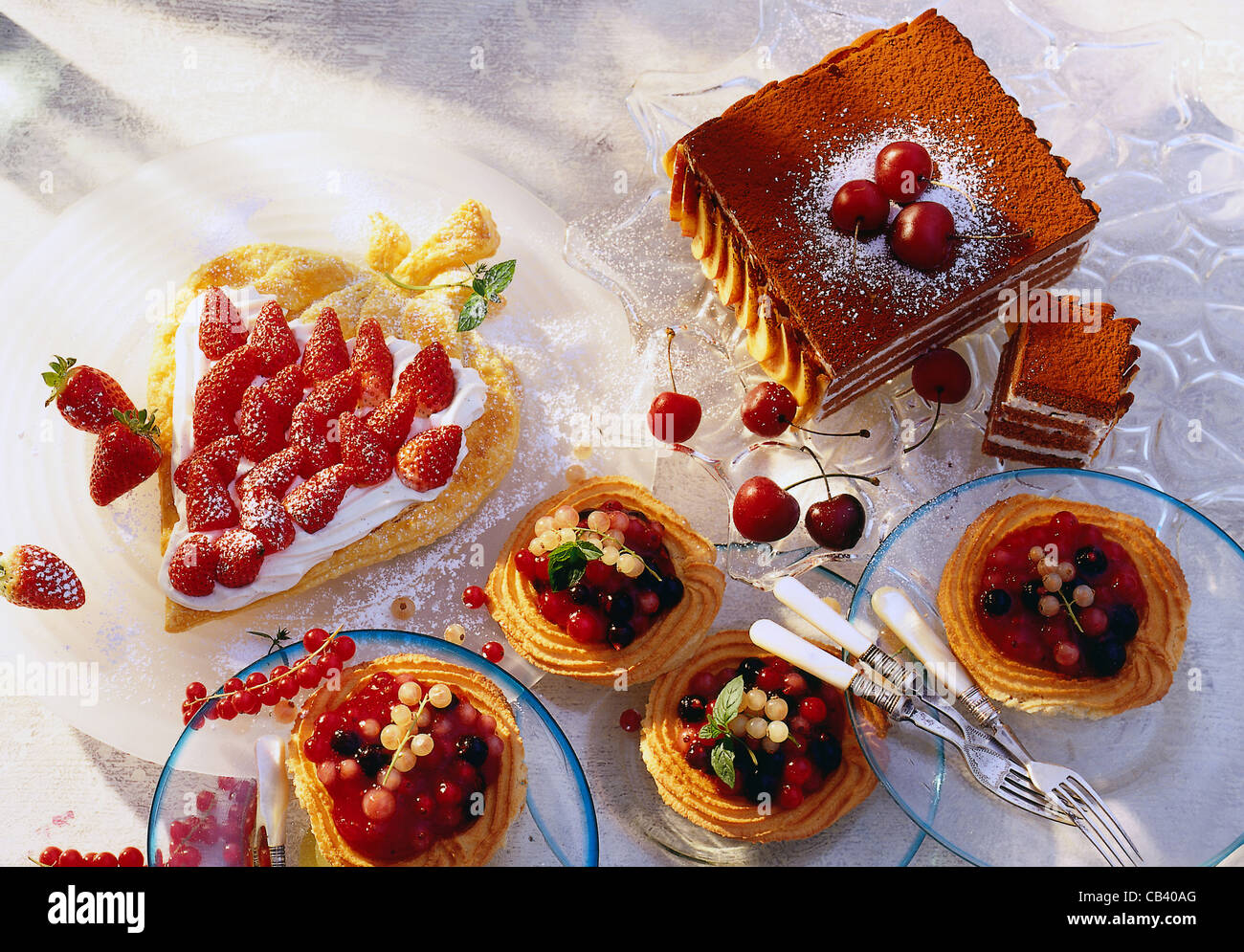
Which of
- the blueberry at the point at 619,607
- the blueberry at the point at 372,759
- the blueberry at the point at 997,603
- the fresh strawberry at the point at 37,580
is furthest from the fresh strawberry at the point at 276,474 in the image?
the blueberry at the point at 997,603

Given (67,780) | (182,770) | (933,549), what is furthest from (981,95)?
(67,780)

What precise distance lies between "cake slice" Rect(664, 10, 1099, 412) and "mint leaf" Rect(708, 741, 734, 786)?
956mm

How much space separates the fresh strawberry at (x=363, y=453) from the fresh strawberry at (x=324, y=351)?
16 centimetres

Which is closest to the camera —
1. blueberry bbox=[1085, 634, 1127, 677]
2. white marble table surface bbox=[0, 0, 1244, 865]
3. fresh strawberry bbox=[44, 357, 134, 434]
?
blueberry bbox=[1085, 634, 1127, 677]

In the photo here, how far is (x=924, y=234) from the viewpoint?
262 centimetres

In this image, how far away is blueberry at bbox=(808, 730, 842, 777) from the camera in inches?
99.7

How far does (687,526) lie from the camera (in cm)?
277

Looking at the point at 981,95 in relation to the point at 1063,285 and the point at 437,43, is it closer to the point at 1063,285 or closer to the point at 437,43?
the point at 1063,285

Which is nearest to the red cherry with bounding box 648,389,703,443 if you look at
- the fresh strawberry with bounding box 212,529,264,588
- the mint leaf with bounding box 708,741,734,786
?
the mint leaf with bounding box 708,741,734,786

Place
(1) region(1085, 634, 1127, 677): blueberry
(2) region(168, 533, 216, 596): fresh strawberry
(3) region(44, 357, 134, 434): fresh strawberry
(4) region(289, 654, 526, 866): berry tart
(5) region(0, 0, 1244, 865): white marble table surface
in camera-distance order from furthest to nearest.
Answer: (5) region(0, 0, 1244, 865): white marble table surface
(3) region(44, 357, 134, 434): fresh strawberry
(2) region(168, 533, 216, 596): fresh strawberry
(1) region(1085, 634, 1127, 677): blueberry
(4) region(289, 654, 526, 866): berry tart

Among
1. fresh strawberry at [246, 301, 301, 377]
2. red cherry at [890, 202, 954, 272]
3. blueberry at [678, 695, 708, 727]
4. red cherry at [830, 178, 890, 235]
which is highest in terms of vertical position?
red cherry at [830, 178, 890, 235]

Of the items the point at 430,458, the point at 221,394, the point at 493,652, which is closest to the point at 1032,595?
the point at 493,652

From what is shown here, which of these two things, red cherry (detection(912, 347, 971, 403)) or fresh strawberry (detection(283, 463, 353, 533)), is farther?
red cherry (detection(912, 347, 971, 403))

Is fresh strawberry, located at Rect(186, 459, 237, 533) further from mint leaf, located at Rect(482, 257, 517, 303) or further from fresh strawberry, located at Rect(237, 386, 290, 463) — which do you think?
mint leaf, located at Rect(482, 257, 517, 303)
